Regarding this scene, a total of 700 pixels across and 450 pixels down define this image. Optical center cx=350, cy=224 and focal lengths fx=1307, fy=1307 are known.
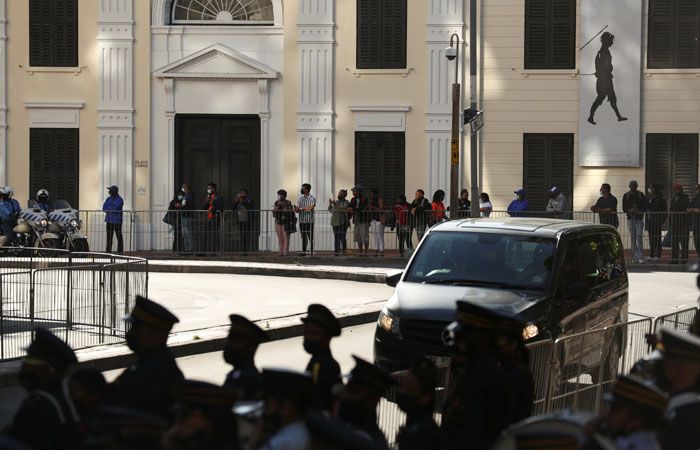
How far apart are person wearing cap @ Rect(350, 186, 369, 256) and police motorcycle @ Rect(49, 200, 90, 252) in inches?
237

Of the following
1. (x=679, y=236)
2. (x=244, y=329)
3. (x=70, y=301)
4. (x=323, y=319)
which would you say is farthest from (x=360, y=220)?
(x=244, y=329)

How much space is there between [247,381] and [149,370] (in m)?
0.65

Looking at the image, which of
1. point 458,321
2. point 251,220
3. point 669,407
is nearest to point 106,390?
point 458,321

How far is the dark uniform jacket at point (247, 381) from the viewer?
655 centimetres

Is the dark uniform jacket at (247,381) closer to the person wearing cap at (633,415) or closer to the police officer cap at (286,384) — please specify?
the police officer cap at (286,384)

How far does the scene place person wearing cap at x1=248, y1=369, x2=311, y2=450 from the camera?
4875mm

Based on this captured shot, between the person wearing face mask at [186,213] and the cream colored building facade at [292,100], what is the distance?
5.53 feet

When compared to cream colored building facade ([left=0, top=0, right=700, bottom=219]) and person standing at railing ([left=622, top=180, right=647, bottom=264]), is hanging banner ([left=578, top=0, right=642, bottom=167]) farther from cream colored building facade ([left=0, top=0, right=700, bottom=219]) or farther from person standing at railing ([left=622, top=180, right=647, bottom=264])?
person standing at railing ([left=622, top=180, right=647, bottom=264])

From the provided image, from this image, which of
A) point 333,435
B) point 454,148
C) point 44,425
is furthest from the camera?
point 454,148

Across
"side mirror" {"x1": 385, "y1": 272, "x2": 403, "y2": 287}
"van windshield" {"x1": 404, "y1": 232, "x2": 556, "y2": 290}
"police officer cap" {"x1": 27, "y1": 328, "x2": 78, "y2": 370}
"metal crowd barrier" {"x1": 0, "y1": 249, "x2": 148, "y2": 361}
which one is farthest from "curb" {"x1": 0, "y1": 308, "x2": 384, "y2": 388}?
"police officer cap" {"x1": 27, "y1": 328, "x2": 78, "y2": 370}

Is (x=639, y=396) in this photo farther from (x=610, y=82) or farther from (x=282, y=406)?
(x=610, y=82)

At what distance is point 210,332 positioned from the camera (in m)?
15.8

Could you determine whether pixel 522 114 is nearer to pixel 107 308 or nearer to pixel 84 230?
pixel 84 230

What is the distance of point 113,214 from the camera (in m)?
30.1
